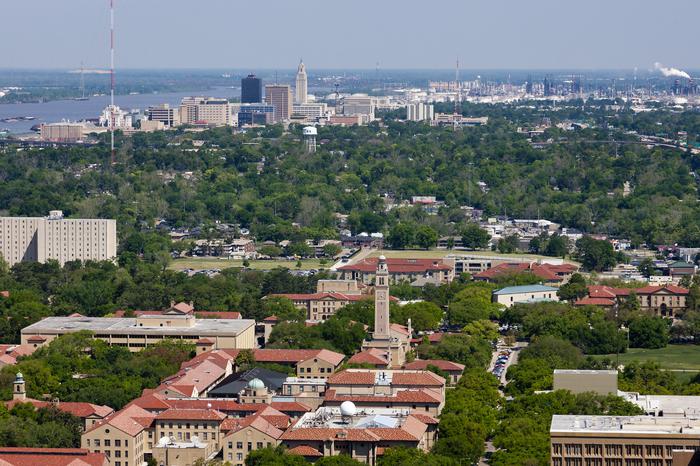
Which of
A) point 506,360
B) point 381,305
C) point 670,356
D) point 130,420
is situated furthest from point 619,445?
point 670,356

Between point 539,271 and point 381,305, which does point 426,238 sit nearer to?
point 539,271

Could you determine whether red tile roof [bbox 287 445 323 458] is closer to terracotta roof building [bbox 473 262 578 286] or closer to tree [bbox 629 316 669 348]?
tree [bbox 629 316 669 348]

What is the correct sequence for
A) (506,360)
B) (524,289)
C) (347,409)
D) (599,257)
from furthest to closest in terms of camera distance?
1. (599,257)
2. (524,289)
3. (506,360)
4. (347,409)

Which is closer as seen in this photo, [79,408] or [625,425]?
[625,425]

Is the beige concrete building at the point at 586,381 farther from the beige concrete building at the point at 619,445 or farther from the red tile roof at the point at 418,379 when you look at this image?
the beige concrete building at the point at 619,445

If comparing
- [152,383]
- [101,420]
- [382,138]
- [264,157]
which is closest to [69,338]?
[152,383]
